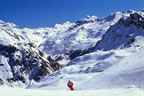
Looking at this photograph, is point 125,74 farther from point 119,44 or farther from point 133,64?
point 119,44

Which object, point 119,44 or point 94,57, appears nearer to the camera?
point 94,57

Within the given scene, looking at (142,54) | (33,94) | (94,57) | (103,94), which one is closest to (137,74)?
(142,54)

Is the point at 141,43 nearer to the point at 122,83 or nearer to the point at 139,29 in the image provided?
the point at 139,29

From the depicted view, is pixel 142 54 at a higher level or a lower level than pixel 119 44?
lower

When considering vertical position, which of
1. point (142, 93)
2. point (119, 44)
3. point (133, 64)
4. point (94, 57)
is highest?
point (119, 44)

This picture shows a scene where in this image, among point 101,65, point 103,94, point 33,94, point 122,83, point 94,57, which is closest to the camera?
point 33,94

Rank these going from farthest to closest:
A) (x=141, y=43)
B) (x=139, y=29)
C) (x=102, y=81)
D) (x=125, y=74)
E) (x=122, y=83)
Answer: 1. (x=139, y=29)
2. (x=141, y=43)
3. (x=102, y=81)
4. (x=125, y=74)
5. (x=122, y=83)

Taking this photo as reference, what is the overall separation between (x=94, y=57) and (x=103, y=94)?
137 m

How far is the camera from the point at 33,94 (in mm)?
17953

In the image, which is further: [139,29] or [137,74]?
[139,29]

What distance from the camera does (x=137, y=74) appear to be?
106 feet

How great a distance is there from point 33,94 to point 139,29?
185 meters

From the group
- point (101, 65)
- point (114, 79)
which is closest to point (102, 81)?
point (114, 79)

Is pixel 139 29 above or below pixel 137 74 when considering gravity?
above
